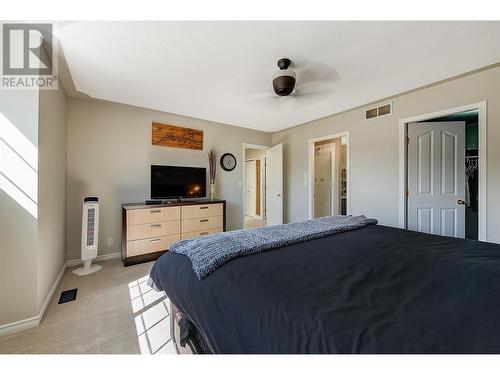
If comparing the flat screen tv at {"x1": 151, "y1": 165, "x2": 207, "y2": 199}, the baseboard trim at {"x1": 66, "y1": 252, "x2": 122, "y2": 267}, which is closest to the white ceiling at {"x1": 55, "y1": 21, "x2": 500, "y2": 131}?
the flat screen tv at {"x1": 151, "y1": 165, "x2": 207, "y2": 199}

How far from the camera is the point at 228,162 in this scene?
439 centimetres

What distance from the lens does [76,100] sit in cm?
299

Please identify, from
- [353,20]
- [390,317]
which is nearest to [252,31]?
[353,20]

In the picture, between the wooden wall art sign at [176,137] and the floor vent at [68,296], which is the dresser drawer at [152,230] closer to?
the floor vent at [68,296]

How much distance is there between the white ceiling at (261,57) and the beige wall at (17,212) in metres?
0.70

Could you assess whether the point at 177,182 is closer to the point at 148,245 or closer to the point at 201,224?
the point at 201,224

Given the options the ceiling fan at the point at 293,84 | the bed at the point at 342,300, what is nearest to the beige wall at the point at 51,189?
the bed at the point at 342,300

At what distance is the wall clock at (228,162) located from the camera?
4.32m

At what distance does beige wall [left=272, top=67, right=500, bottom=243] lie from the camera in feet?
7.54
